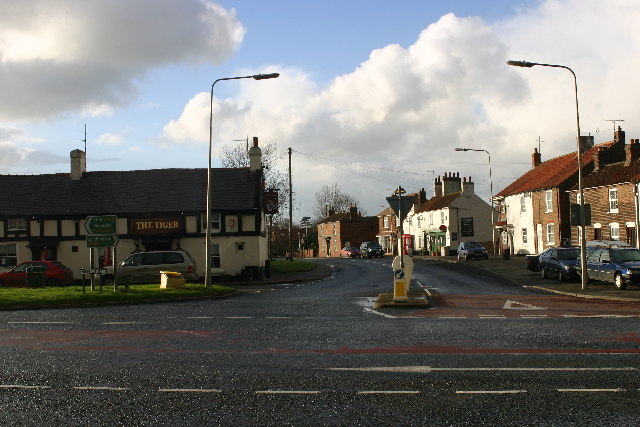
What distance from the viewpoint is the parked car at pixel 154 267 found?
32.6 metres

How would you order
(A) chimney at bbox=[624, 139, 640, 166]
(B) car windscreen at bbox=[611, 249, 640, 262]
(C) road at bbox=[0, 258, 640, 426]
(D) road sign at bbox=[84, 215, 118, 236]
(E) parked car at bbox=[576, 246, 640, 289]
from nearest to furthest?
(C) road at bbox=[0, 258, 640, 426]
(E) parked car at bbox=[576, 246, 640, 289]
(D) road sign at bbox=[84, 215, 118, 236]
(B) car windscreen at bbox=[611, 249, 640, 262]
(A) chimney at bbox=[624, 139, 640, 166]

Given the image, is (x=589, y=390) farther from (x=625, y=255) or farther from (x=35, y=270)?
(x=35, y=270)

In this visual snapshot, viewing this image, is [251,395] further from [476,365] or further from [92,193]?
[92,193]

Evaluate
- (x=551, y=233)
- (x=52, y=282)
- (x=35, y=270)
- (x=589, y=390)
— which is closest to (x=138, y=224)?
(x=52, y=282)

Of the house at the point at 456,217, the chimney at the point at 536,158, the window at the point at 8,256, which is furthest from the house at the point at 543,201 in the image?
the window at the point at 8,256

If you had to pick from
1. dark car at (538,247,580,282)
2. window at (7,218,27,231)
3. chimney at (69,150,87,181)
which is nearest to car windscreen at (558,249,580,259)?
dark car at (538,247,580,282)

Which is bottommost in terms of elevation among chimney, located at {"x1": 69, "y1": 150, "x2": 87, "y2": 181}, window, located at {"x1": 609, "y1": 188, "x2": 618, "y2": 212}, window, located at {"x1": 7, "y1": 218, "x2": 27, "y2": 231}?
window, located at {"x1": 7, "y1": 218, "x2": 27, "y2": 231}

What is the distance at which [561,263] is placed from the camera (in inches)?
1248

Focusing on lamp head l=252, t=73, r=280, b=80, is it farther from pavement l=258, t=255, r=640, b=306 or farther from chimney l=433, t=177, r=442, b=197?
chimney l=433, t=177, r=442, b=197

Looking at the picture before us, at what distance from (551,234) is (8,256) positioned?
4175 centimetres

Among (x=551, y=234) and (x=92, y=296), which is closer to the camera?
(x=92, y=296)

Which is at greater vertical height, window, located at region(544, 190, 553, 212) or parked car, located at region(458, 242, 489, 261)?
window, located at region(544, 190, 553, 212)

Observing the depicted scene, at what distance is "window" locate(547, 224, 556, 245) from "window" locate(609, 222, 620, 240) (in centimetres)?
866

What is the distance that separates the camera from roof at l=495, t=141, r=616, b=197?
5456 centimetres
